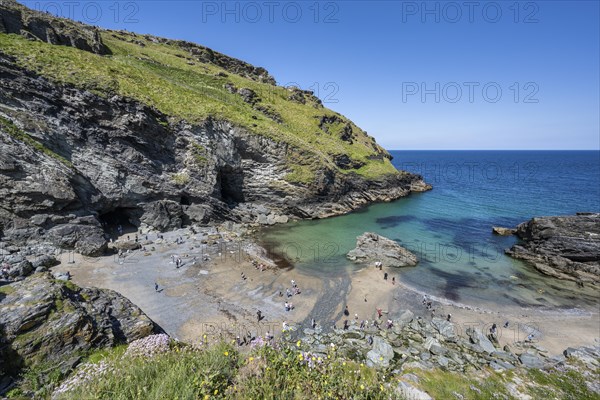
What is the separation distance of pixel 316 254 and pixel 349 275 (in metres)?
7.32

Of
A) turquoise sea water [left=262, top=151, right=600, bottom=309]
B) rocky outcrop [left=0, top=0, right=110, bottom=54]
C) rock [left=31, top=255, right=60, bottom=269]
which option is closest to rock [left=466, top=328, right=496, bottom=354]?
turquoise sea water [left=262, top=151, right=600, bottom=309]

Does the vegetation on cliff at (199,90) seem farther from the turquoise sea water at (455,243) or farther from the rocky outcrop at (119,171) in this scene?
the turquoise sea water at (455,243)

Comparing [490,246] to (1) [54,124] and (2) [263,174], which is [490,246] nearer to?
(2) [263,174]

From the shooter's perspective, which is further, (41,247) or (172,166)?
(172,166)

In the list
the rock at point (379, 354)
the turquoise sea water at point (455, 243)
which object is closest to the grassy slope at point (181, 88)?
the turquoise sea water at point (455, 243)

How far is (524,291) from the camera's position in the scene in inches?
1262

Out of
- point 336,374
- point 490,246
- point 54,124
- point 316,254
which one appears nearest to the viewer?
point 336,374

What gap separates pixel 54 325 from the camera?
34.8ft

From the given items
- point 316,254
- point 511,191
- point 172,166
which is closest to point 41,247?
point 172,166

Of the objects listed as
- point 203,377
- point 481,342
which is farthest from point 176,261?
point 481,342

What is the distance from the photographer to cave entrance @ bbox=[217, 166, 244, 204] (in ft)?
186

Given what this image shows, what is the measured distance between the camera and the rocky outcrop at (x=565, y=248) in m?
35.9

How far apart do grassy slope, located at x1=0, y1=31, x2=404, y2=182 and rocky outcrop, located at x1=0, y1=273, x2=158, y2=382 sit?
4148 cm

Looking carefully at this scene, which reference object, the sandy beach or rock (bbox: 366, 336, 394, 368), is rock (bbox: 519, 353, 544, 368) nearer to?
the sandy beach
